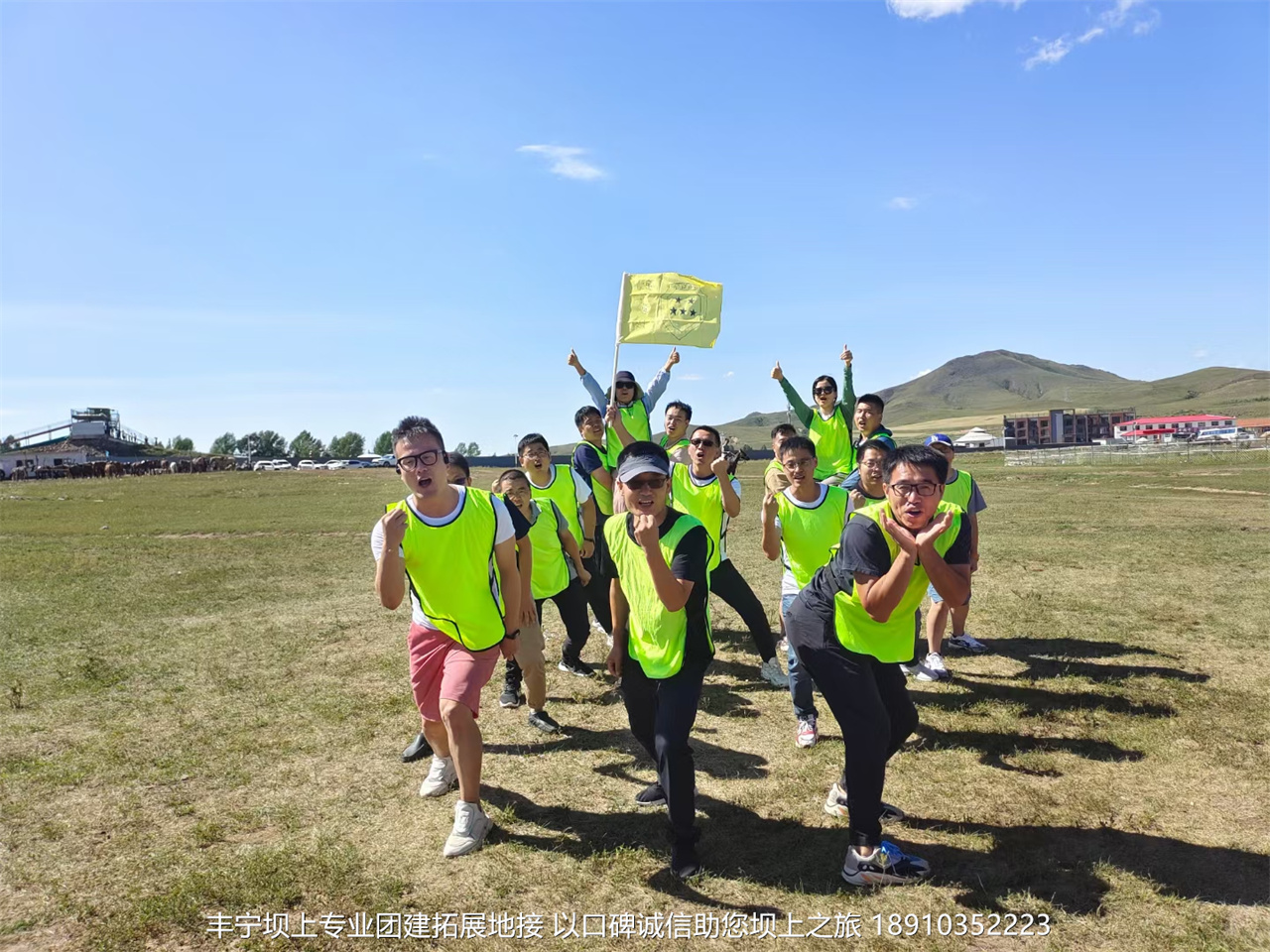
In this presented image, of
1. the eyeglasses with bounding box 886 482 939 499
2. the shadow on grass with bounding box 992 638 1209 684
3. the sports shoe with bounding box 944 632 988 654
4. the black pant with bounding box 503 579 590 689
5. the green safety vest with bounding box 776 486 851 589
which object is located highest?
the eyeglasses with bounding box 886 482 939 499

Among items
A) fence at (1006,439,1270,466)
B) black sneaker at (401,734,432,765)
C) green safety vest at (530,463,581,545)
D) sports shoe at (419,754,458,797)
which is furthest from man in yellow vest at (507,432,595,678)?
fence at (1006,439,1270,466)

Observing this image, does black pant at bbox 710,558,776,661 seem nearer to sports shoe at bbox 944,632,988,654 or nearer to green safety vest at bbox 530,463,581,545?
green safety vest at bbox 530,463,581,545

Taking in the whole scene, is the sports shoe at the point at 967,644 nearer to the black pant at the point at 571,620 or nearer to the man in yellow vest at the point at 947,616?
the man in yellow vest at the point at 947,616

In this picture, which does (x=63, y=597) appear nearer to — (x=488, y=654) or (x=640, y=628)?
(x=488, y=654)

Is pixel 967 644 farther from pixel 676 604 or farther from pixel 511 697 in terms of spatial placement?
pixel 676 604

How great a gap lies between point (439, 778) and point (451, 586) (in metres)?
1.58

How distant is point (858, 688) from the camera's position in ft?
12.6

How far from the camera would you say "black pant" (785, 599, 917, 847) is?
3828 mm

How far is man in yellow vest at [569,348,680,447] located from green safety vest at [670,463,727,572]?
1324 mm

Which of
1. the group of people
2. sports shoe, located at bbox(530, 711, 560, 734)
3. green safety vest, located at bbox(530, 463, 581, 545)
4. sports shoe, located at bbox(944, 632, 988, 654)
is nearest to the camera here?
the group of people

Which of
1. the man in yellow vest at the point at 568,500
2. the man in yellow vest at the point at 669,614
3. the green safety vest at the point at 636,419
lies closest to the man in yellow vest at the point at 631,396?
the green safety vest at the point at 636,419

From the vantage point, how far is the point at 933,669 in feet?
23.3

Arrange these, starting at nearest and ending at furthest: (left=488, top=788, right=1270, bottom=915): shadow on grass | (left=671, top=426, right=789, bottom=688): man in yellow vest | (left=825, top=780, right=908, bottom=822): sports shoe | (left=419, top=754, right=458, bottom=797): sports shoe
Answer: (left=488, top=788, right=1270, bottom=915): shadow on grass < (left=825, top=780, right=908, bottom=822): sports shoe < (left=419, top=754, right=458, bottom=797): sports shoe < (left=671, top=426, right=789, bottom=688): man in yellow vest

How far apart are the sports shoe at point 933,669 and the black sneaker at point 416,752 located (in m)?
4.50
